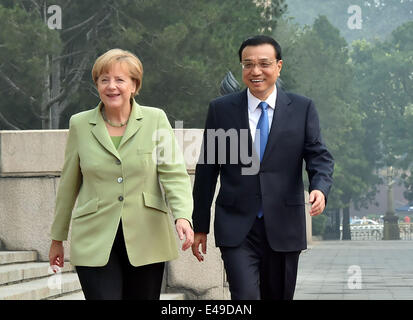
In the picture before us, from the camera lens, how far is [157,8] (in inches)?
960

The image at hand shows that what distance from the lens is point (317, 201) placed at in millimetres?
4996

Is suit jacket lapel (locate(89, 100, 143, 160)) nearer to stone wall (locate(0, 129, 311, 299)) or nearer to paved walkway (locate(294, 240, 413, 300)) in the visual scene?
stone wall (locate(0, 129, 311, 299))

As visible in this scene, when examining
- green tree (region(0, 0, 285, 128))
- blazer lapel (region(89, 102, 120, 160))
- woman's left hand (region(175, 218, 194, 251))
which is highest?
green tree (region(0, 0, 285, 128))

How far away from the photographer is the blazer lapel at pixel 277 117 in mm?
5277

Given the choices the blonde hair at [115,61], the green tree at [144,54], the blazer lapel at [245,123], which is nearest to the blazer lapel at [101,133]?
the blonde hair at [115,61]

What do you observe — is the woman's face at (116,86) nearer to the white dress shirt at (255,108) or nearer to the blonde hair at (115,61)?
the blonde hair at (115,61)

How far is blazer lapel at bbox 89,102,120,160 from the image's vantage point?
4840mm

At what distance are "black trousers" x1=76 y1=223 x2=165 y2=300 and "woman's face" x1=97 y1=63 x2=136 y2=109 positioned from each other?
57 cm

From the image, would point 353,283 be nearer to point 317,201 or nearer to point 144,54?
point 317,201

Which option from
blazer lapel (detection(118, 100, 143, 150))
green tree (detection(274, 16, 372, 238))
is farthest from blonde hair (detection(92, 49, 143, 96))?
green tree (detection(274, 16, 372, 238))

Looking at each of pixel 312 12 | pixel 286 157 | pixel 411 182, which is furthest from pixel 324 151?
pixel 312 12

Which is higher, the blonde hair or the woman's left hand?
the blonde hair

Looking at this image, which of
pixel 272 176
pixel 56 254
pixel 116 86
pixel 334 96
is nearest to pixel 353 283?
pixel 272 176

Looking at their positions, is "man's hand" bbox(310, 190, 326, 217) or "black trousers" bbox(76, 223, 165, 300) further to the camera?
"man's hand" bbox(310, 190, 326, 217)
